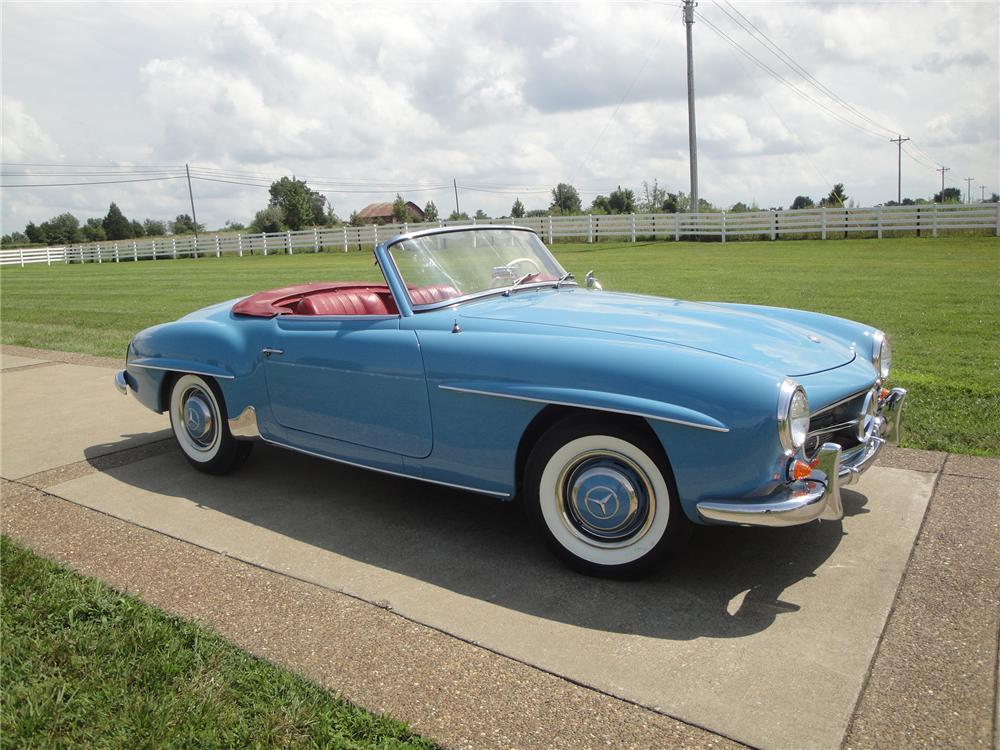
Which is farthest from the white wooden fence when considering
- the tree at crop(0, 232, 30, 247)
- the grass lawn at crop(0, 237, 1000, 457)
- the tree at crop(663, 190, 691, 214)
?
the tree at crop(0, 232, 30, 247)

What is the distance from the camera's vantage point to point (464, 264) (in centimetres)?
419

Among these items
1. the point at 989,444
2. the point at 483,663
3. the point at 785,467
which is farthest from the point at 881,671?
the point at 989,444

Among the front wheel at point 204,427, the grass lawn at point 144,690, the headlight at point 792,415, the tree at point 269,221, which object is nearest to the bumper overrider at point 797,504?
the headlight at point 792,415

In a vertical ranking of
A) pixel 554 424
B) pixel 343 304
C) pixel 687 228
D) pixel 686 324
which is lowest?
pixel 554 424

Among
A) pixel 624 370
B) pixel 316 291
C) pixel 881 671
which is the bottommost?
pixel 881 671

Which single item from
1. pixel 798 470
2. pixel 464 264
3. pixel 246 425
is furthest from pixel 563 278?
pixel 798 470

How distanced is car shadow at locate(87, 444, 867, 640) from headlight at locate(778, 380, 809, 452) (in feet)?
2.05

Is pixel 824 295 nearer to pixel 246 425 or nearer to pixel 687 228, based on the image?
pixel 246 425

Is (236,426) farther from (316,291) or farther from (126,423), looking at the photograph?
(126,423)

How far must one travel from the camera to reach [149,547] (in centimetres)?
375

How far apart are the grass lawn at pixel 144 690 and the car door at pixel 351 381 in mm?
1200

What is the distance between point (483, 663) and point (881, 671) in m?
1.25

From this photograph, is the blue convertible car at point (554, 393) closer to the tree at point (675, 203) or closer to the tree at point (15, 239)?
the tree at point (675, 203)

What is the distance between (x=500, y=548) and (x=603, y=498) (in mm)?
675
